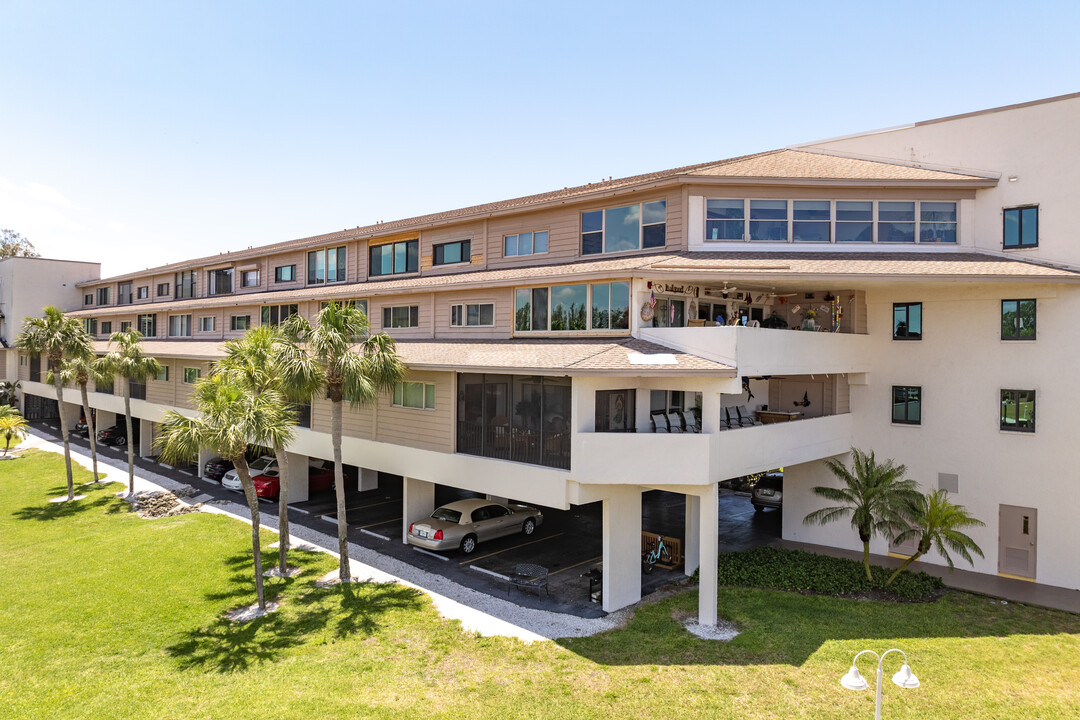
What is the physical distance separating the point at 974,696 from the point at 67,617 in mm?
20728

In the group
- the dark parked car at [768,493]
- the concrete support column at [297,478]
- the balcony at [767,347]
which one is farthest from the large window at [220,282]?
the dark parked car at [768,493]

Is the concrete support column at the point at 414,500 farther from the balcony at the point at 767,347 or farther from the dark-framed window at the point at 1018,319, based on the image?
the dark-framed window at the point at 1018,319

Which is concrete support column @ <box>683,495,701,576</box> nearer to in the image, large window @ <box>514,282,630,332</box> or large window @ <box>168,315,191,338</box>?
large window @ <box>514,282,630,332</box>

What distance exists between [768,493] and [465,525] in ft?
44.7

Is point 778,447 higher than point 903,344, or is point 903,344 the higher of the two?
point 903,344

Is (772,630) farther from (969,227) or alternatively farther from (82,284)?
(82,284)

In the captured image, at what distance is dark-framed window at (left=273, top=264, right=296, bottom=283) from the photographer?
33750mm

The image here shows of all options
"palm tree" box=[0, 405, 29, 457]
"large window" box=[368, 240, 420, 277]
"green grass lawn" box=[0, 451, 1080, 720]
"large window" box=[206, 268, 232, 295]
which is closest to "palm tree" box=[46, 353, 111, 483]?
"large window" box=[206, 268, 232, 295]

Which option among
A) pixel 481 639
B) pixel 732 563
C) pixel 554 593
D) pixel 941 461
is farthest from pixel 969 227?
pixel 481 639

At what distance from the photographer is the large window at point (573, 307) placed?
1867 centimetres

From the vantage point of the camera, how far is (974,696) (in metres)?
12.1

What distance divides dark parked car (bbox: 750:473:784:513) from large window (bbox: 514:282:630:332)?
42.5ft

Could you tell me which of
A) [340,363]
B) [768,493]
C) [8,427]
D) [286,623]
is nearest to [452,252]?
[340,363]

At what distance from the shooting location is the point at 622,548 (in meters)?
16.9
